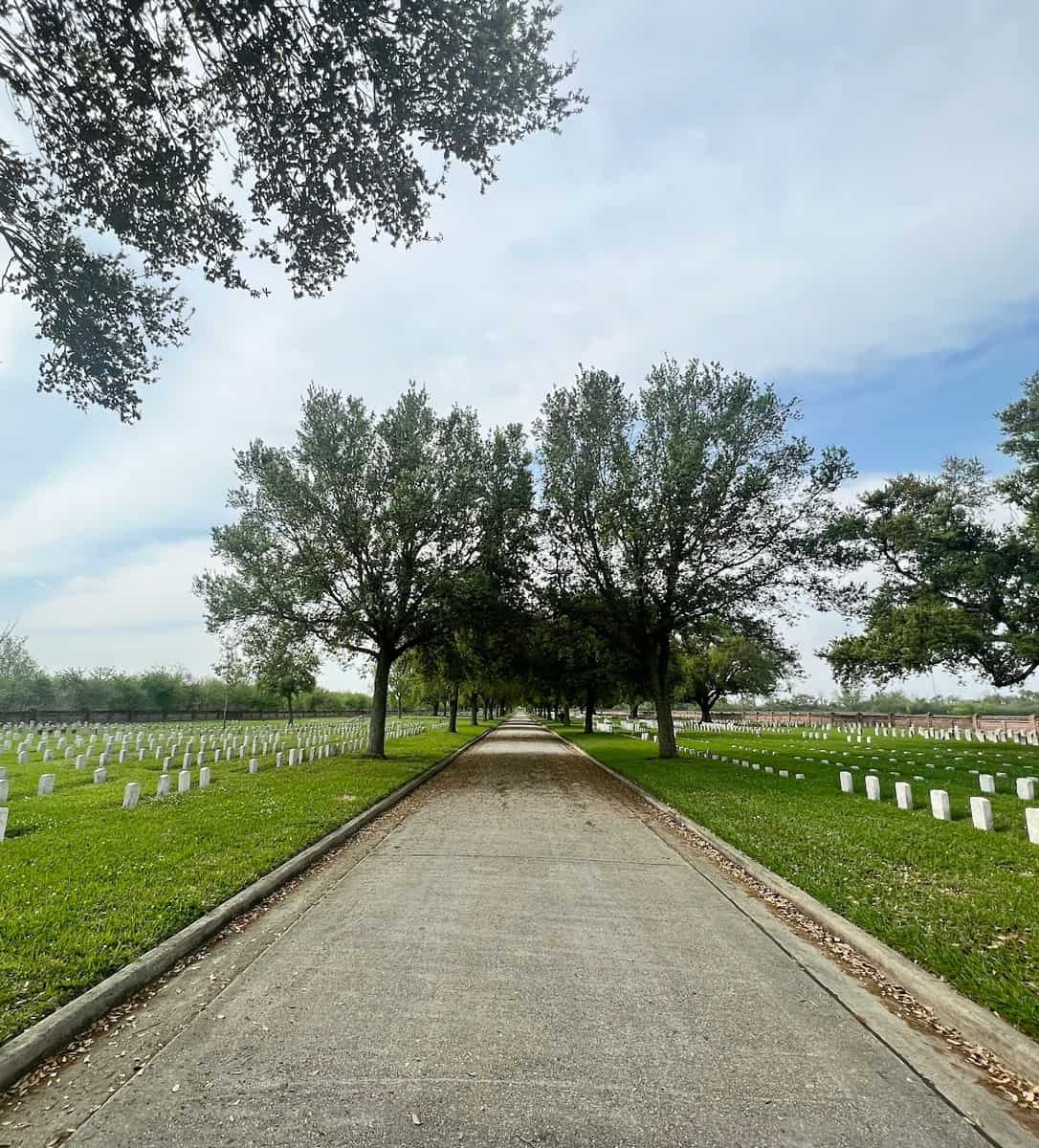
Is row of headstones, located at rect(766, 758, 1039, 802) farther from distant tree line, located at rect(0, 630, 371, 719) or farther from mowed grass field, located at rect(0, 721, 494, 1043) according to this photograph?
distant tree line, located at rect(0, 630, 371, 719)

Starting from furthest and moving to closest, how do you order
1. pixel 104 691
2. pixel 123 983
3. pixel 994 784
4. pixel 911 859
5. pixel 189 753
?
pixel 104 691
pixel 189 753
pixel 994 784
pixel 911 859
pixel 123 983

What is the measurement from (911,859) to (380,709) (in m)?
16.7

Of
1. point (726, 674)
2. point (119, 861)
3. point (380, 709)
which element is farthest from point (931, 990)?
point (726, 674)

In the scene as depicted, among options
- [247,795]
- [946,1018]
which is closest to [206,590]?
[247,795]

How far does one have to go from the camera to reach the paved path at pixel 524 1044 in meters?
2.64

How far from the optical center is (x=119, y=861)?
6555 millimetres

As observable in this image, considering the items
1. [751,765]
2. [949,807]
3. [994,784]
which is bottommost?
[751,765]

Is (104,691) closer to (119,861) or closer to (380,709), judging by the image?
(380,709)

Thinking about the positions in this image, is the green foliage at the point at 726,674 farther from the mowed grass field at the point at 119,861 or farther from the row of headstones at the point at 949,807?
the mowed grass field at the point at 119,861

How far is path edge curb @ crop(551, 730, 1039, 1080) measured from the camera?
3301 millimetres

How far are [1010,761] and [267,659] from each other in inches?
935

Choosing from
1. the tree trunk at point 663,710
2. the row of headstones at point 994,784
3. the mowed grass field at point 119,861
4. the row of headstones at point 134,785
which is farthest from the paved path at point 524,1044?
the tree trunk at point 663,710

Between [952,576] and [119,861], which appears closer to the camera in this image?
[119,861]

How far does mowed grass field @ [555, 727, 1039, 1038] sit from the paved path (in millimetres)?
1047
